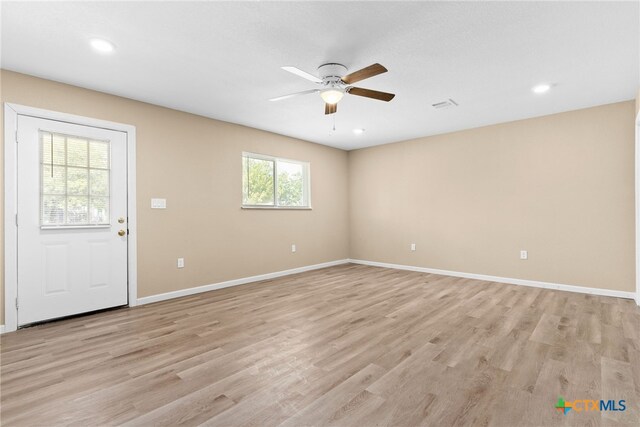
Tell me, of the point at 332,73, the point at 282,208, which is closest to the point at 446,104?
the point at 332,73

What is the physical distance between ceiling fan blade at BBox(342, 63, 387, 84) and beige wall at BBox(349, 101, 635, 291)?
11.0 feet

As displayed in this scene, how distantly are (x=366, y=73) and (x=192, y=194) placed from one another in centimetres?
294

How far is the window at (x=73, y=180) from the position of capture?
3.15 meters

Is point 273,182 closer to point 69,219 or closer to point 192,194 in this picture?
point 192,194

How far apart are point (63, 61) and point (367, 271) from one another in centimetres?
504

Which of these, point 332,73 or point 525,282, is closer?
point 332,73

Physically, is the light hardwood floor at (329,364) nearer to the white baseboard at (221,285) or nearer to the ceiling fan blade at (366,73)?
the white baseboard at (221,285)

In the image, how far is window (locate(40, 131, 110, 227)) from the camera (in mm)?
3150

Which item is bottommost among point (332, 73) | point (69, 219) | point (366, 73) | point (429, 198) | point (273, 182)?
point (69, 219)

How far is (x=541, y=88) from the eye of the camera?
3469 mm

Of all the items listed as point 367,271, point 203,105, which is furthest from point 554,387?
point 203,105

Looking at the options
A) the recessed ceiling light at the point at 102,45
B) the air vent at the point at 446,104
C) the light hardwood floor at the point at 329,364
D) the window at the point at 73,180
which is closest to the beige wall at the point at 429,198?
the window at the point at 73,180

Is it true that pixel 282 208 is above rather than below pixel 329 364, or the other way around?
above

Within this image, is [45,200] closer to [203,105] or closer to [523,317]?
[203,105]
